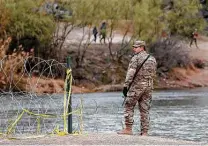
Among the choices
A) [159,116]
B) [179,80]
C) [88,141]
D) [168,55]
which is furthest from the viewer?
[168,55]

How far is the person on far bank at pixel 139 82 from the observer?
15773mm

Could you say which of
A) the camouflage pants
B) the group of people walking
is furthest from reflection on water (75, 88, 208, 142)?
the group of people walking

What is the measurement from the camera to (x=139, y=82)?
15.8 metres

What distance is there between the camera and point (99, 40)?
63.5 metres

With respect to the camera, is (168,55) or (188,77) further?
(168,55)

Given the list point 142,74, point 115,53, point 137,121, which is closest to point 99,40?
point 115,53

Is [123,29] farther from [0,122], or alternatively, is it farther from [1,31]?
[0,122]

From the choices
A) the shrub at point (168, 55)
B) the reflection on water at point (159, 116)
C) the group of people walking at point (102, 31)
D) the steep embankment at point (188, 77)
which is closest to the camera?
the reflection on water at point (159, 116)

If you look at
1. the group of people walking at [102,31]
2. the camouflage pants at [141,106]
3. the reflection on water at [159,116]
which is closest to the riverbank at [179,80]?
the group of people walking at [102,31]

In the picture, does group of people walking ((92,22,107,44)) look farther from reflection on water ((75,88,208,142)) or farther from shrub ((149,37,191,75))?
reflection on water ((75,88,208,142))

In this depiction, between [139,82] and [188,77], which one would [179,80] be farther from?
[139,82]

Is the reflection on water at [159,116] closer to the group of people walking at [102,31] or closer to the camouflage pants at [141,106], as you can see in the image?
the camouflage pants at [141,106]

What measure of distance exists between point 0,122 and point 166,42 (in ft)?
136

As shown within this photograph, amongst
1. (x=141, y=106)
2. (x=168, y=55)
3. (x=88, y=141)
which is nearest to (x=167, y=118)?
(x=141, y=106)
